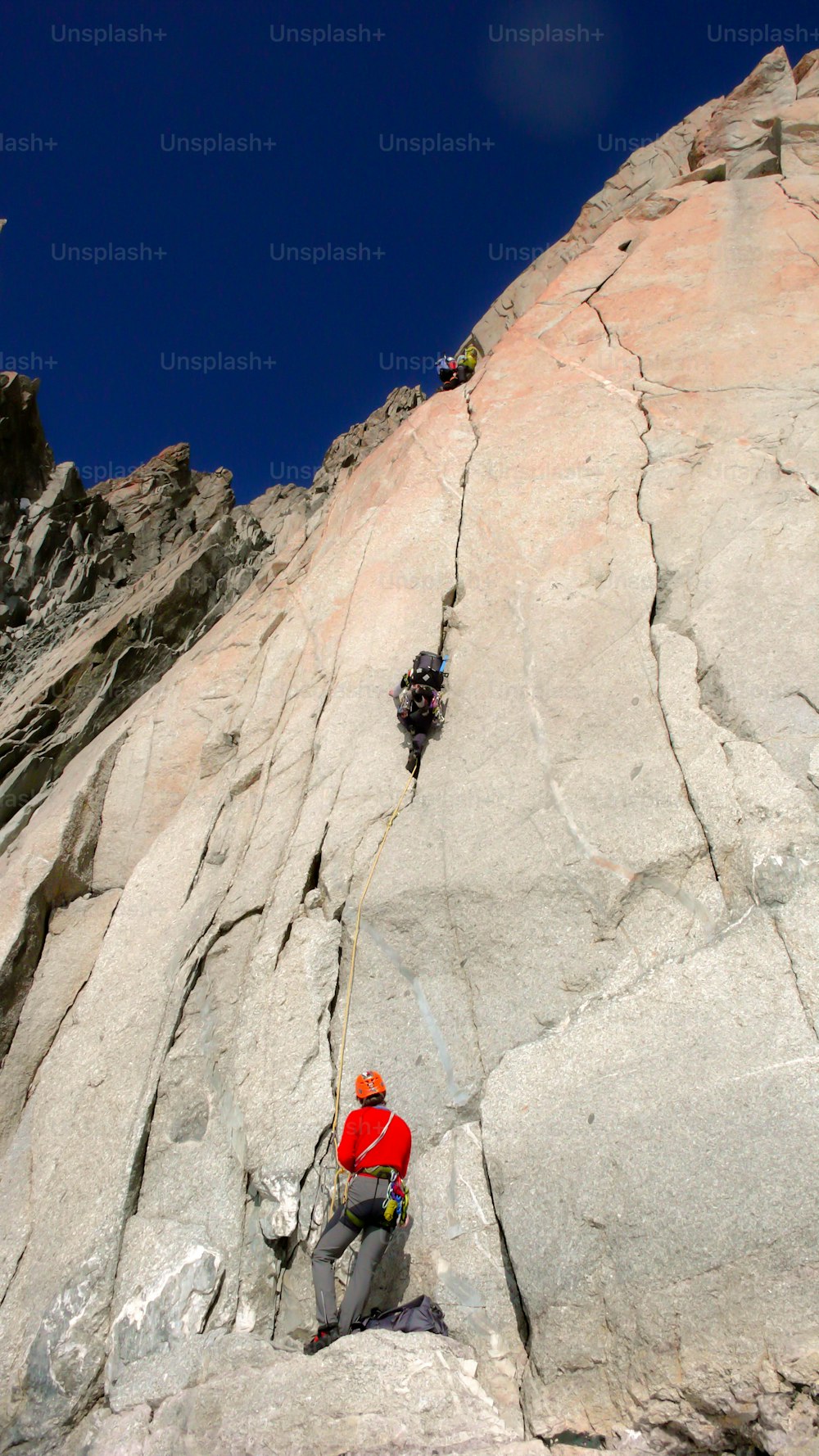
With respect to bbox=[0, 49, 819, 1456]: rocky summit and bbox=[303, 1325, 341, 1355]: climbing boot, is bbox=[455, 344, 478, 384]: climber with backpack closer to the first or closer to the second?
bbox=[0, 49, 819, 1456]: rocky summit

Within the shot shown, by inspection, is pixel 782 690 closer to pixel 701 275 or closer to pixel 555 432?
pixel 555 432

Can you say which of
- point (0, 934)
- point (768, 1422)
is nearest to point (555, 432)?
point (0, 934)

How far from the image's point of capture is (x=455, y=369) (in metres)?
18.5

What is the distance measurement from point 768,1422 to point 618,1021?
288cm

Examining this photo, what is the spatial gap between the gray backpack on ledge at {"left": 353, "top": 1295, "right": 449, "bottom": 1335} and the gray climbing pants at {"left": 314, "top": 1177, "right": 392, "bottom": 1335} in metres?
0.12

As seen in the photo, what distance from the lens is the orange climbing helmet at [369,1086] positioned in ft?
25.2

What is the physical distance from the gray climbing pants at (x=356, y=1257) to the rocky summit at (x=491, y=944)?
1.30ft

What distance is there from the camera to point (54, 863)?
41.1 ft

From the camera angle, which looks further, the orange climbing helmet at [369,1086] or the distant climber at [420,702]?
the distant climber at [420,702]

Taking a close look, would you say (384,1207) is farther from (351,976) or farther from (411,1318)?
(351,976)

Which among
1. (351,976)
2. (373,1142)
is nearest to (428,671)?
(351,976)

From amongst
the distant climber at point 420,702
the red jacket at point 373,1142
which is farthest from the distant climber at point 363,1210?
the distant climber at point 420,702

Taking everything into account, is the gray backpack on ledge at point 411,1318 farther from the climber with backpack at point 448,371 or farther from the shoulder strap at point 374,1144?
the climber with backpack at point 448,371

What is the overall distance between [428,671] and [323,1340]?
731 centimetres
